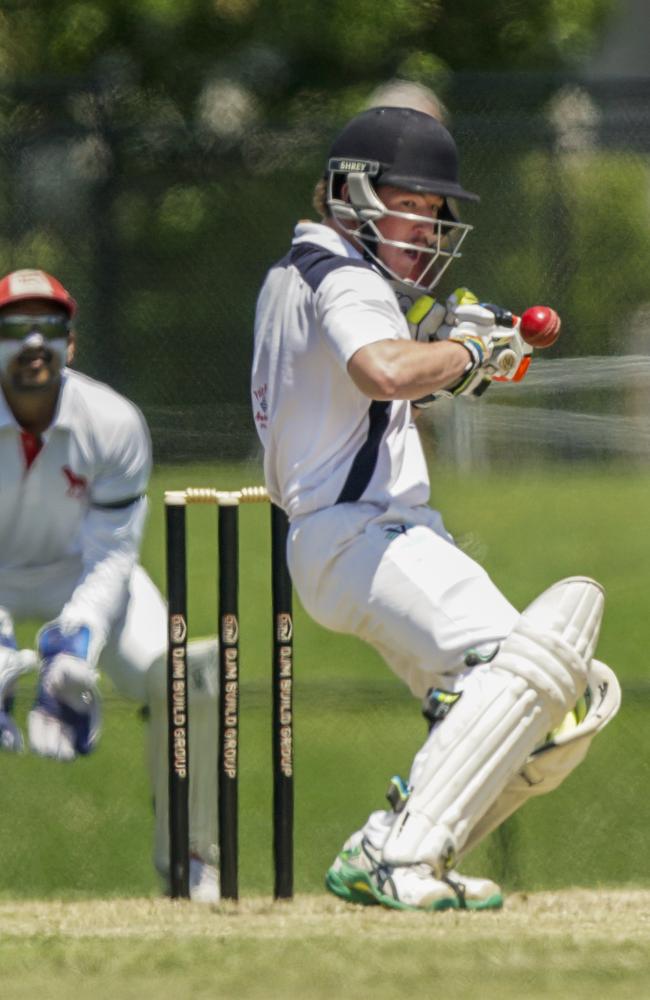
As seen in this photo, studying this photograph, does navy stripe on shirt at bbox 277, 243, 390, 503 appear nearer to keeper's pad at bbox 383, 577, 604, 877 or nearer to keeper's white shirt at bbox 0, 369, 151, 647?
keeper's pad at bbox 383, 577, 604, 877

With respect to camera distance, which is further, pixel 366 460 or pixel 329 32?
pixel 329 32

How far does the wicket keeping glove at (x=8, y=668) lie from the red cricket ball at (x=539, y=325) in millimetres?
1294

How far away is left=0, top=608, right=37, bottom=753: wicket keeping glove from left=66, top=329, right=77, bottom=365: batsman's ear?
0.56 meters

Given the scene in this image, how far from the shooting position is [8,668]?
4055 millimetres

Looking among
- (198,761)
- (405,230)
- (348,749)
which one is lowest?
(348,749)

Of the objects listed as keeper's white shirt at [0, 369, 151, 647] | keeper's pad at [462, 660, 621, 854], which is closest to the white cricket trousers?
keeper's pad at [462, 660, 621, 854]

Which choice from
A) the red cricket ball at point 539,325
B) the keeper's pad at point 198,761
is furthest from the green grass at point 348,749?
the red cricket ball at point 539,325

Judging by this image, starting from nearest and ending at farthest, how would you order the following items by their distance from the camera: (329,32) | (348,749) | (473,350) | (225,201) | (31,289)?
(473,350) < (31,289) < (225,201) < (348,749) < (329,32)

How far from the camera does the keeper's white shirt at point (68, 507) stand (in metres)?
4.09

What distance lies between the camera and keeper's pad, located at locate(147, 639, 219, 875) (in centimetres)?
401

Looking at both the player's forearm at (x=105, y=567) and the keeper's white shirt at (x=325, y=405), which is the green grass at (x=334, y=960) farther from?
the player's forearm at (x=105, y=567)

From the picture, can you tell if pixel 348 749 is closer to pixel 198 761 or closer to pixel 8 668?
pixel 198 761

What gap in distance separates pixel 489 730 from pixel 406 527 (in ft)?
1.19

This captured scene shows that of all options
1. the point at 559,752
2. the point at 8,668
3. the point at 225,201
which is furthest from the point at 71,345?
the point at 559,752
